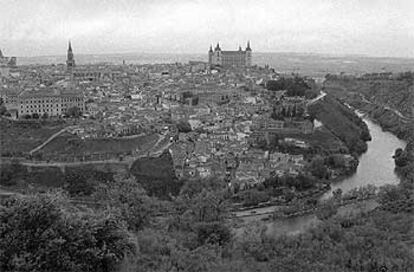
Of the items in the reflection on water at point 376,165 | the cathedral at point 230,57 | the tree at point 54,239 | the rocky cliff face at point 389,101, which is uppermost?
the cathedral at point 230,57

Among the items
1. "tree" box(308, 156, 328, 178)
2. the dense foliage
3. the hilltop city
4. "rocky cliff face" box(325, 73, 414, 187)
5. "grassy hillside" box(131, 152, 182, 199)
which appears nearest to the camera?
the hilltop city

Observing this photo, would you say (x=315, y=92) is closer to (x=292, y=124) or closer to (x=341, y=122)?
(x=341, y=122)

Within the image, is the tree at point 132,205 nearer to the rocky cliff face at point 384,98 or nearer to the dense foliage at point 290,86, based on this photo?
the rocky cliff face at point 384,98

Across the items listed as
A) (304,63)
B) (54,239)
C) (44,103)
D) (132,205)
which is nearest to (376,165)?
(132,205)

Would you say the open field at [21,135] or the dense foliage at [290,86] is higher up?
the dense foliage at [290,86]

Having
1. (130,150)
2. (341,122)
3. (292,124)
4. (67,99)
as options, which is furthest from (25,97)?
(341,122)

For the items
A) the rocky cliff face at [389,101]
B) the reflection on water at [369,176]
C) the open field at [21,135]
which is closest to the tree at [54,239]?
the reflection on water at [369,176]

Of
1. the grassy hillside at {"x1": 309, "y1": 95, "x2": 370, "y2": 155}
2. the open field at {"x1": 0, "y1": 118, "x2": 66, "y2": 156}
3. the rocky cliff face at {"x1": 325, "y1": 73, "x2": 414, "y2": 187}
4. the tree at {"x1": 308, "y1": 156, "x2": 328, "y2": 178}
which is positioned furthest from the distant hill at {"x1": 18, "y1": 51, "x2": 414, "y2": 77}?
the open field at {"x1": 0, "y1": 118, "x2": 66, "y2": 156}

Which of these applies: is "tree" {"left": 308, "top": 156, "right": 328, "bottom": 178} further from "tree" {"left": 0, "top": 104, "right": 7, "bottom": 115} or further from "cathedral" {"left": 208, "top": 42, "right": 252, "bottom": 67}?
"cathedral" {"left": 208, "top": 42, "right": 252, "bottom": 67}
